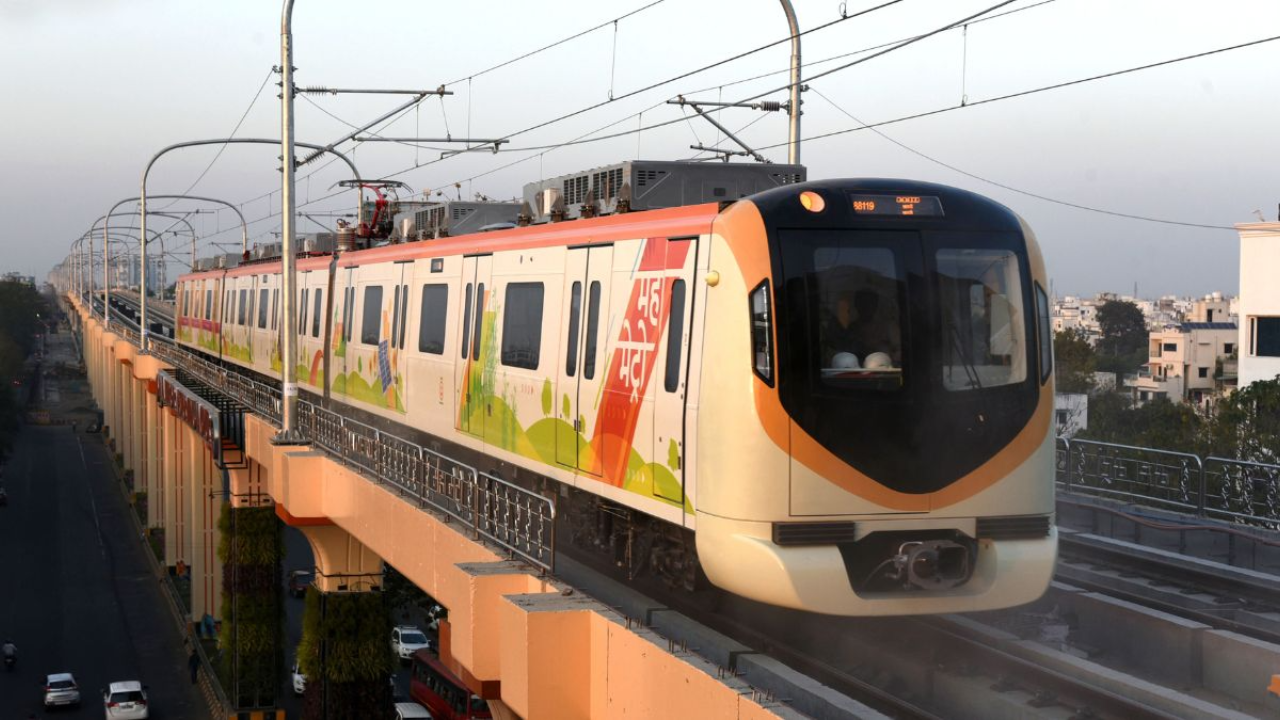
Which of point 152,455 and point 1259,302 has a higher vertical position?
point 1259,302

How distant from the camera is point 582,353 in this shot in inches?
497

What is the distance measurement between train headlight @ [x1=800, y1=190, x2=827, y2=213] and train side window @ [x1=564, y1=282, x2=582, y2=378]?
11.1 ft

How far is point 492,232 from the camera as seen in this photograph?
16000 millimetres

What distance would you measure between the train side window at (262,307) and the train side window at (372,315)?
1040cm

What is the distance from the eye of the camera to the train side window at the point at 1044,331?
1025cm

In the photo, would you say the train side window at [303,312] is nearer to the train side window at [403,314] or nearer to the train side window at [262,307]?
the train side window at [262,307]

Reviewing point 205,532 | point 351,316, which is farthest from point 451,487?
point 205,532

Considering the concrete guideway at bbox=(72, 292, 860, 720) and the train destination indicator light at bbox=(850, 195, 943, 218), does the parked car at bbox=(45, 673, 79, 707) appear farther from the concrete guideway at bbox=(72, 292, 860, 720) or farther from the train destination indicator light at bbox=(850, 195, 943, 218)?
the train destination indicator light at bbox=(850, 195, 943, 218)

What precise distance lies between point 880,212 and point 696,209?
146cm

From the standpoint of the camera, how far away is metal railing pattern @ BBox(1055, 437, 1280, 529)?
15648mm

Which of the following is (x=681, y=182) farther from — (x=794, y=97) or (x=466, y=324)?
(x=794, y=97)

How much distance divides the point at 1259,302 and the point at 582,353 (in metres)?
32.4

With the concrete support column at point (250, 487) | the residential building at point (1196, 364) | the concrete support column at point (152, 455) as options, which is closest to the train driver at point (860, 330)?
the concrete support column at point (250, 487)

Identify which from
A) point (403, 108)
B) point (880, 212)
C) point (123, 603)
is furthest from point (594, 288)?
point (123, 603)
